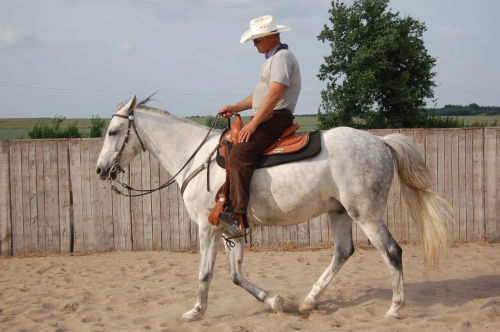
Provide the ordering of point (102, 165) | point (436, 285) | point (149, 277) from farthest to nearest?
point (149, 277), point (436, 285), point (102, 165)

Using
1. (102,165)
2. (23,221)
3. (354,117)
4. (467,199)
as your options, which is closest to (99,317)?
(102,165)

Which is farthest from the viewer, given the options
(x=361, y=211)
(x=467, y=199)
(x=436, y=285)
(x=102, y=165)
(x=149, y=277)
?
(x=467, y=199)

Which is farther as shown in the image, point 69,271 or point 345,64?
point 345,64

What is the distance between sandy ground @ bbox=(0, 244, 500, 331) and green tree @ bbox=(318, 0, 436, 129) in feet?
43.2

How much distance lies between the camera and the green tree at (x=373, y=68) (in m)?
21.5

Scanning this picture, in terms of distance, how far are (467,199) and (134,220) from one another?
601cm

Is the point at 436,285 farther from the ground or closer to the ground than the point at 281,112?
closer to the ground

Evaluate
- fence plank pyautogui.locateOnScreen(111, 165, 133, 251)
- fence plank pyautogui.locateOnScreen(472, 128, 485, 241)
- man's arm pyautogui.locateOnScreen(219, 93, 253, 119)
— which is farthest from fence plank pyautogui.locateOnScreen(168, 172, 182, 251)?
fence plank pyautogui.locateOnScreen(472, 128, 485, 241)

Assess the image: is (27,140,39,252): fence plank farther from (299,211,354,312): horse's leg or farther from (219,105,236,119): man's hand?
(299,211,354,312): horse's leg

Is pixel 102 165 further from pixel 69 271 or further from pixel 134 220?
pixel 134 220

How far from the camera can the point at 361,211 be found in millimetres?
5051

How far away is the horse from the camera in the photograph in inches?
200

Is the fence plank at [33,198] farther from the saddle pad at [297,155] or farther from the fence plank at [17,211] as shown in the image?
the saddle pad at [297,155]

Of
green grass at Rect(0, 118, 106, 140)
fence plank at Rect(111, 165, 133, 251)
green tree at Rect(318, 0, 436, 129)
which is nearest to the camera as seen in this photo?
fence plank at Rect(111, 165, 133, 251)
